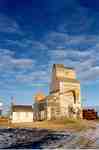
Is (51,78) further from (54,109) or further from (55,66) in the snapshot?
(54,109)

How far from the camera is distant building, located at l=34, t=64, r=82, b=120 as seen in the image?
94.7 m

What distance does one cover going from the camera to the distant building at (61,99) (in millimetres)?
94688

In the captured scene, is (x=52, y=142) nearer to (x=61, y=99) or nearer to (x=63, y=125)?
(x=63, y=125)

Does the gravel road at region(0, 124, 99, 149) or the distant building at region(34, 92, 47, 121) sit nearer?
the gravel road at region(0, 124, 99, 149)

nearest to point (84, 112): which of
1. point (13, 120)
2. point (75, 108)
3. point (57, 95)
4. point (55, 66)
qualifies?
point (75, 108)

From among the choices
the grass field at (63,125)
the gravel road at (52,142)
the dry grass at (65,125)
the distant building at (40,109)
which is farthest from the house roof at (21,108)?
the gravel road at (52,142)

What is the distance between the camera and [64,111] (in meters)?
93.9

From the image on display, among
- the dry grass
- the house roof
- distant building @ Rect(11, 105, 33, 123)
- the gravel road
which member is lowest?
the dry grass

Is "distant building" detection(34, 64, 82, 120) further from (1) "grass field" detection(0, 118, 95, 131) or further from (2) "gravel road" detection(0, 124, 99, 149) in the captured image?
(2) "gravel road" detection(0, 124, 99, 149)

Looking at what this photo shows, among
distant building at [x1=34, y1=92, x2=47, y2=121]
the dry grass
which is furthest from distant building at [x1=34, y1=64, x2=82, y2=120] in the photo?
the dry grass

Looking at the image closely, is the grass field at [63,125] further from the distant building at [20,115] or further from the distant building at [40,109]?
the distant building at [40,109]

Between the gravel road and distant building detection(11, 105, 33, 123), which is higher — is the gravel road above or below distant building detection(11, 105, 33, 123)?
below

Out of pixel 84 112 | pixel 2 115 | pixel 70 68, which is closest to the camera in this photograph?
pixel 84 112

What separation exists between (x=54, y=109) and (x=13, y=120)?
56.6 ft
